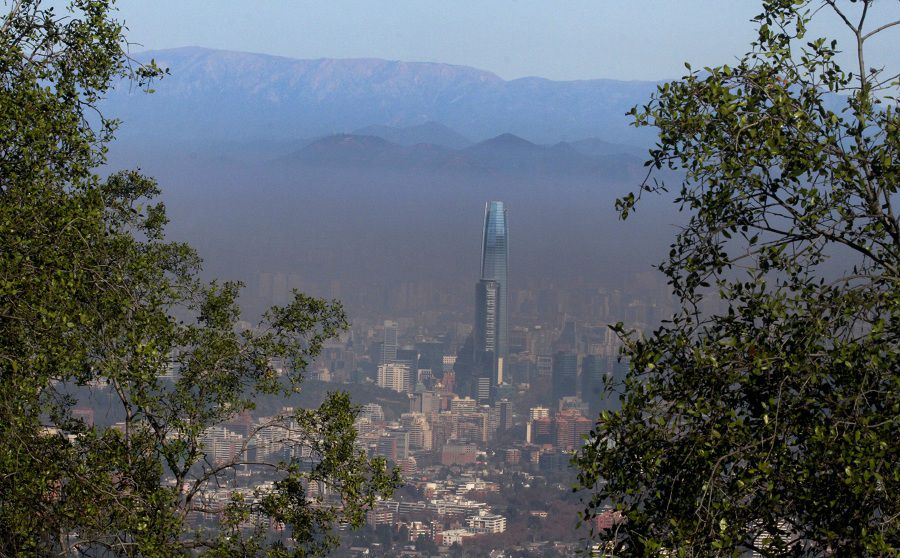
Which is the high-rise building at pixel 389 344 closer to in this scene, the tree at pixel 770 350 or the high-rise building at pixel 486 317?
the high-rise building at pixel 486 317

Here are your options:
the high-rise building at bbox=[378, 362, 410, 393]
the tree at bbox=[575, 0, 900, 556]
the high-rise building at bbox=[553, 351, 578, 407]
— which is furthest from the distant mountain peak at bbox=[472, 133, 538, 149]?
the tree at bbox=[575, 0, 900, 556]

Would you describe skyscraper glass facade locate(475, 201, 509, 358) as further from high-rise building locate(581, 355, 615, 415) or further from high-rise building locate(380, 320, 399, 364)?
high-rise building locate(581, 355, 615, 415)

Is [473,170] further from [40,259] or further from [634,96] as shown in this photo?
[40,259]

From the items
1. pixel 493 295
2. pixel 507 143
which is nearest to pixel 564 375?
pixel 493 295

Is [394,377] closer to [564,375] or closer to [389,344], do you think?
[389,344]

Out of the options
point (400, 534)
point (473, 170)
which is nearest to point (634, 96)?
point (473, 170)

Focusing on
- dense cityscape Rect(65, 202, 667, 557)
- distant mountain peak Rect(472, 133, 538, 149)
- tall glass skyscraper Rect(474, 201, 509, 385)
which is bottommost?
dense cityscape Rect(65, 202, 667, 557)

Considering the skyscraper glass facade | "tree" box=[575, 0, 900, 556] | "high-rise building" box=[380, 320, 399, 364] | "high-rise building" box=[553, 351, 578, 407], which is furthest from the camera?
the skyscraper glass facade
